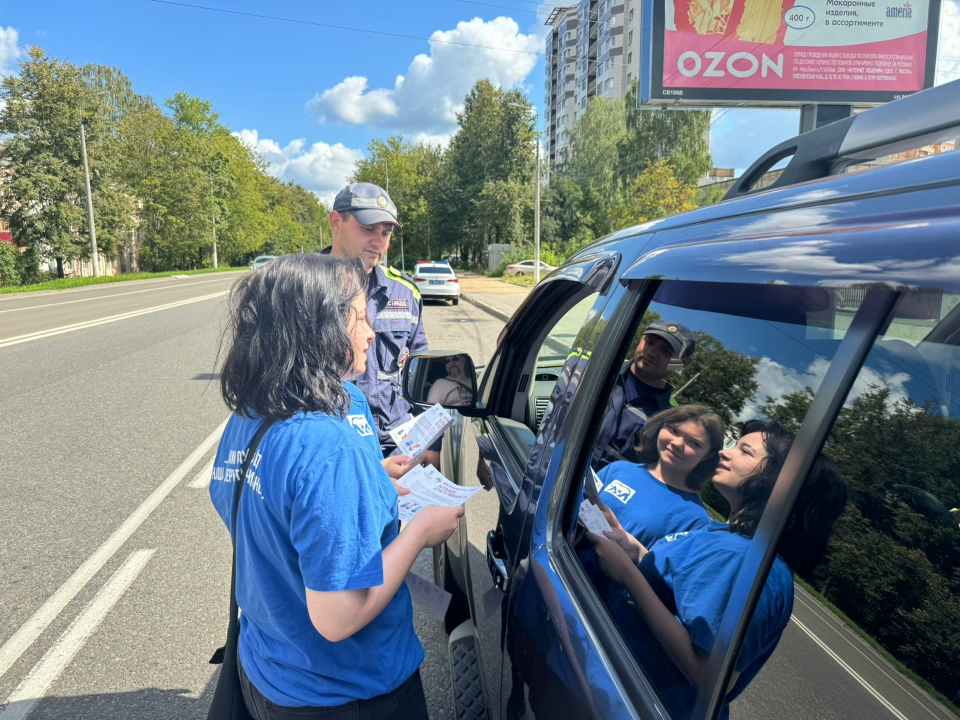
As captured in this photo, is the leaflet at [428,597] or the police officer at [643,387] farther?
the leaflet at [428,597]

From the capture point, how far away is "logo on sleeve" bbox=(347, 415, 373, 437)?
148 cm

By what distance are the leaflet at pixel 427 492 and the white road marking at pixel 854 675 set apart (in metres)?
0.93

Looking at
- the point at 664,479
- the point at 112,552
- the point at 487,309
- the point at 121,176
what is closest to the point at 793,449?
the point at 664,479

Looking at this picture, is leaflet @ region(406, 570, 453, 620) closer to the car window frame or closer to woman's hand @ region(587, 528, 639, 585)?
the car window frame

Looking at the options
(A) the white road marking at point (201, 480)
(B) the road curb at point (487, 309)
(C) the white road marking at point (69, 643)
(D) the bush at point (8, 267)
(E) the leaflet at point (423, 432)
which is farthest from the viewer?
(D) the bush at point (8, 267)

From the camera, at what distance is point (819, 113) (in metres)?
14.4

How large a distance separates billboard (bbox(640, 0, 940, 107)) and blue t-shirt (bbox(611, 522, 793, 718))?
46.3ft

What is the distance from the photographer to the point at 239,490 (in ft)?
4.63

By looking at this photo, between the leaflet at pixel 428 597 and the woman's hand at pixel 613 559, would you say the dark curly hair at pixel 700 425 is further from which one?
the leaflet at pixel 428 597

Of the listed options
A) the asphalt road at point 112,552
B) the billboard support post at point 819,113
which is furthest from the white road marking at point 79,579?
the billboard support post at point 819,113

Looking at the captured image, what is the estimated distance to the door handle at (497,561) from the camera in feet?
5.50

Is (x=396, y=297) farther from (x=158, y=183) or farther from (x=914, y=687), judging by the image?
(x=158, y=183)

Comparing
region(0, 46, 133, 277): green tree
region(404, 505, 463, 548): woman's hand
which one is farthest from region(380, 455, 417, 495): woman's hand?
region(0, 46, 133, 277): green tree

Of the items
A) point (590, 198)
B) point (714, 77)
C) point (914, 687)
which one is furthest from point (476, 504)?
point (590, 198)
